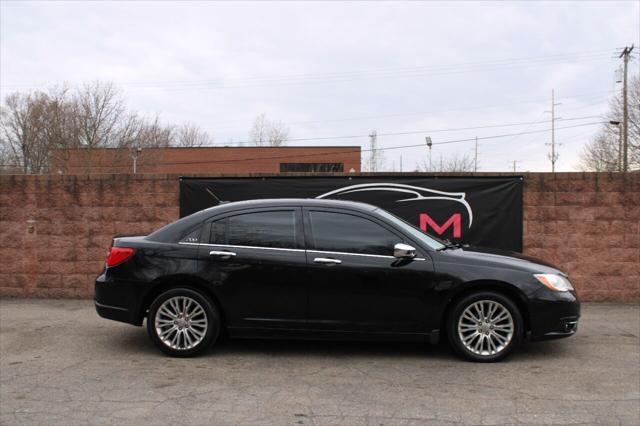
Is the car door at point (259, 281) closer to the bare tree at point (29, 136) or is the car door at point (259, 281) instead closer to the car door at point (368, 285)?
the car door at point (368, 285)

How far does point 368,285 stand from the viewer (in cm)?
546

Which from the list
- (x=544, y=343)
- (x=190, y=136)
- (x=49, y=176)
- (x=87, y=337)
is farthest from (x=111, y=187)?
(x=190, y=136)

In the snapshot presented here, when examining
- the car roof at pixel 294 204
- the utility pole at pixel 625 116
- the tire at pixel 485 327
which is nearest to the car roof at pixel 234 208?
the car roof at pixel 294 204

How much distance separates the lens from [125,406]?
14.0 feet

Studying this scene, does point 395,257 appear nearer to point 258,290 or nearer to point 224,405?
point 258,290

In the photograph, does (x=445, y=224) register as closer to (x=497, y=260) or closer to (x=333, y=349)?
(x=497, y=260)

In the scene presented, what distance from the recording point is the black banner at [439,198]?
873cm

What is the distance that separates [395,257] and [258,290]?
1.46 m

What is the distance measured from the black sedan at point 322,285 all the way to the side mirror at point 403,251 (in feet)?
0.04

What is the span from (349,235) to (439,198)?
3.60 m

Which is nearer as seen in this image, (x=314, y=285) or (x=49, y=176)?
(x=314, y=285)

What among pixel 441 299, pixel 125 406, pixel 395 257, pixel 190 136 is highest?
pixel 190 136

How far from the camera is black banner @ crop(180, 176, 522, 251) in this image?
28.7 ft

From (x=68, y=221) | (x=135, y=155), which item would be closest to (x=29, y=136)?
(x=135, y=155)
